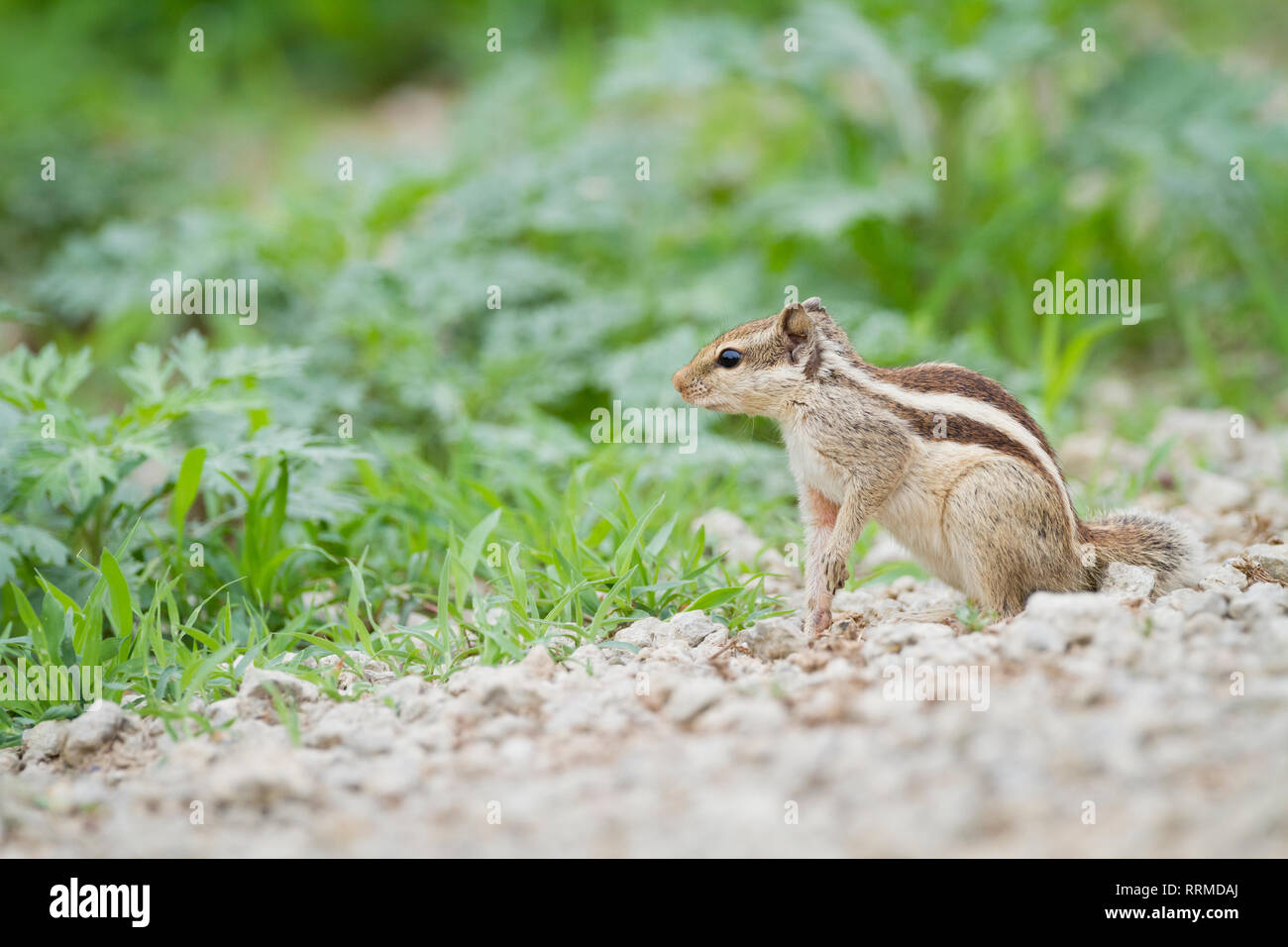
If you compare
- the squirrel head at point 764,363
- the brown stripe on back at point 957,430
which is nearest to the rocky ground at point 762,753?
the brown stripe on back at point 957,430

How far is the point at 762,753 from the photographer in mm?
2410

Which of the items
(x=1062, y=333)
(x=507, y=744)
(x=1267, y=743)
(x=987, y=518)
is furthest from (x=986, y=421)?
(x=1062, y=333)

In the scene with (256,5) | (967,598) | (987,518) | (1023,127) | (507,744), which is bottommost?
(507,744)

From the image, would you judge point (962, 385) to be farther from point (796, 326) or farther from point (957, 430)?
point (796, 326)

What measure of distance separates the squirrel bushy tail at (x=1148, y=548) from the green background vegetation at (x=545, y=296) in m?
0.98

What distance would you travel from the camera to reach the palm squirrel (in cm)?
327

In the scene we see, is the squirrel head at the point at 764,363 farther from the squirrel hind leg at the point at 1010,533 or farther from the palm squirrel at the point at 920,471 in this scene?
the squirrel hind leg at the point at 1010,533

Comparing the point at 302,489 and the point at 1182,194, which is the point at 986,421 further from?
the point at 1182,194

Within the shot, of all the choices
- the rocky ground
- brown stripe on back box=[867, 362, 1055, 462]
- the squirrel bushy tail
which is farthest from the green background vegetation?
the squirrel bushy tail

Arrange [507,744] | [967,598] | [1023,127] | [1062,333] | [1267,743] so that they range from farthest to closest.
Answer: [1023,127], [1062,333], [967,598], [507,744], [1267,743]

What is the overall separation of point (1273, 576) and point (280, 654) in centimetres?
294

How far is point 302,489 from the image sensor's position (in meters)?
4.02

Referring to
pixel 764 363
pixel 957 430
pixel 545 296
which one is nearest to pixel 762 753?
pixel 957 430

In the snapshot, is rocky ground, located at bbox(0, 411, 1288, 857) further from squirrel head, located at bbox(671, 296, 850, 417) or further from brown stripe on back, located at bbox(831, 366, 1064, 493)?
squirrel head, located at bbox(671, 296, 850, 417)
